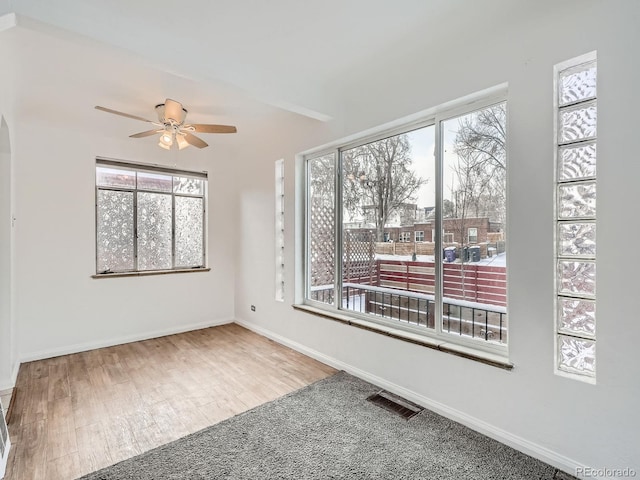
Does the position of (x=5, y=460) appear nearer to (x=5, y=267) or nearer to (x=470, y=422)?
(x=5, y=267)

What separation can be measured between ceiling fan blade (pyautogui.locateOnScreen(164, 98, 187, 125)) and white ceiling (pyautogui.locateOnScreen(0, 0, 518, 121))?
0.71ft

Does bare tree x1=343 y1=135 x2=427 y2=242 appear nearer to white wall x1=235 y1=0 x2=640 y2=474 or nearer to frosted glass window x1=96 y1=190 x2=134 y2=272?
white wall x1=235 y1=0 x2=640 y2=474

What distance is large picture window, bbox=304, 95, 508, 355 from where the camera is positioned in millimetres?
2227

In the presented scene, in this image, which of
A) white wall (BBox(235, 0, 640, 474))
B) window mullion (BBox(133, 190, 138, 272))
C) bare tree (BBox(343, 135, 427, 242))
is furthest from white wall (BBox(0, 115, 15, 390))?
white wall (BBox(235, 0, 640, 474))

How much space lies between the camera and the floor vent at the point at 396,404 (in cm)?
238

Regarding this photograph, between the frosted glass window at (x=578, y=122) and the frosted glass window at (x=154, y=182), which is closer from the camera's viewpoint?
the frosted glass window at (x=578, y=122)

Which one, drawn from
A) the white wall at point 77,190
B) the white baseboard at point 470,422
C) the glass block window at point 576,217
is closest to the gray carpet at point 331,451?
the white baseboard at point 470,422

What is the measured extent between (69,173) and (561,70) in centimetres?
464

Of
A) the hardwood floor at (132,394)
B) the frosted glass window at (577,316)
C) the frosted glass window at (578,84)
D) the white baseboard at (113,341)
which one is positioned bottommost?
the hardwood floor at (132,394)

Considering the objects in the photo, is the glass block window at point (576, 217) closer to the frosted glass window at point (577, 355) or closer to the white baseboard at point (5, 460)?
the frosted glass window at point (577, 355)

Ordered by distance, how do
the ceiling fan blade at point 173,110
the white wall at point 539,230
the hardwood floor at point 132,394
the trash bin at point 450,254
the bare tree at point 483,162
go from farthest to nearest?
the ceiling fan blade at point 173,110
the trash bin at point 450,254
the bare tree at point 483,162
the hardwood floor at point 132,394
the white wall at point 539,230

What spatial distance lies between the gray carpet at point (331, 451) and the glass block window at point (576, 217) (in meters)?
0.73

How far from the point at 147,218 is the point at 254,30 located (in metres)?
3.03

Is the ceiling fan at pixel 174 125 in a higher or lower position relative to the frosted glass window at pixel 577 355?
higher
